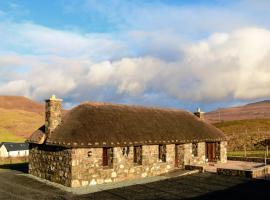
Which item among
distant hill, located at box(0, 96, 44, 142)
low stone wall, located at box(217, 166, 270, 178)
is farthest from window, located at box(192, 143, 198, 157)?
distant hill, located at box(0, 96, 44, 142)

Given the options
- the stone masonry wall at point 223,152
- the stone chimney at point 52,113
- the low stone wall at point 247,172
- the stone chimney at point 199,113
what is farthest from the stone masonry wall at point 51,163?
the stone chimney at point 199,113

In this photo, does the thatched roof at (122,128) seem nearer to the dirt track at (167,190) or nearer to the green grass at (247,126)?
the dirt track at (167,190)

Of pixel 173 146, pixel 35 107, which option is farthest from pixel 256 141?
pixel 35 107

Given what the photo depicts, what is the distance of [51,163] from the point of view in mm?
23281

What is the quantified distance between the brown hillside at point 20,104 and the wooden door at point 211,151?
134586 mm

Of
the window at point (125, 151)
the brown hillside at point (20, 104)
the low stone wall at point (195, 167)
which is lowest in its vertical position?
the low stone wall at point (195, 167)

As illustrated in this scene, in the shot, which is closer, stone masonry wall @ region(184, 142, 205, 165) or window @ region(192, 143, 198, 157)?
stone masonry wall @ region(184, 142, 205, 165)

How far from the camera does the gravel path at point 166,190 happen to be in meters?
18.6

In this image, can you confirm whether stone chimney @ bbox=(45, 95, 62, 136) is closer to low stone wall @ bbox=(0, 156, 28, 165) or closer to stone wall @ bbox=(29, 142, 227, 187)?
stone wall @ bbox=(29, 142, 227, 187)

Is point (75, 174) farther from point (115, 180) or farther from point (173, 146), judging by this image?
point (173, 146)

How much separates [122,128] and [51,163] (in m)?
5.45

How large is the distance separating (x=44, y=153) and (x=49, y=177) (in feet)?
5.75

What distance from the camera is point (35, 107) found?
538ft

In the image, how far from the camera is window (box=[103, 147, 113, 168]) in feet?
75.6
